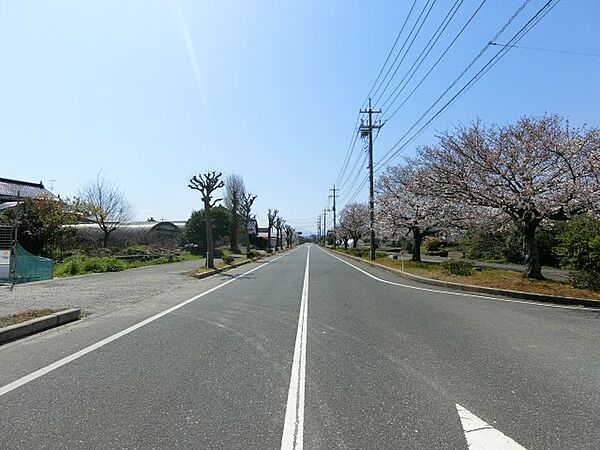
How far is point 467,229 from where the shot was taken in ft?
108

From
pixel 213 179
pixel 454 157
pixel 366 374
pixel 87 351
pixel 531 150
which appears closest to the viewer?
pixel 366 374

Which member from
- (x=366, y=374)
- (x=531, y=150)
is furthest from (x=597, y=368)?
(x=531, y=150)

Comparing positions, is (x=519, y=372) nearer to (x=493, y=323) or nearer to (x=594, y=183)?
(x=493, y=323)

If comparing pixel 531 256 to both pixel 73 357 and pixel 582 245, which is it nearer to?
pixel 582 245

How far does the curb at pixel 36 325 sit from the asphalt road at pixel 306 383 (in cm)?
35

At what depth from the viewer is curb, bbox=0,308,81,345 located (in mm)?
8195

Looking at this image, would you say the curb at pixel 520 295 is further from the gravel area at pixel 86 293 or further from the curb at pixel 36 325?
the curb at pixel 36 325

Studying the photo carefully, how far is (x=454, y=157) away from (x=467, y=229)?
13.3 metres

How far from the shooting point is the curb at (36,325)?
26.9 ft

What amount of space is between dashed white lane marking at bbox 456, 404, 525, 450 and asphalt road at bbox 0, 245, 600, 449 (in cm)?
2

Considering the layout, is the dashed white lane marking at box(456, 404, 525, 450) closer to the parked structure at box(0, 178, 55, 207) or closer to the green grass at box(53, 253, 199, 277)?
the green grass at box(53, 253, 199, 277)

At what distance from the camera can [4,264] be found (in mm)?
18562

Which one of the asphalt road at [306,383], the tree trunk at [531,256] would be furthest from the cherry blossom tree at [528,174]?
the asphalt road at [306,383]

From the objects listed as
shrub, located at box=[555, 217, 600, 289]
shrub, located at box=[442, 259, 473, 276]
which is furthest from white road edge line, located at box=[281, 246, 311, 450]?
shrub, located at box=[555, 217, 600, 289]
